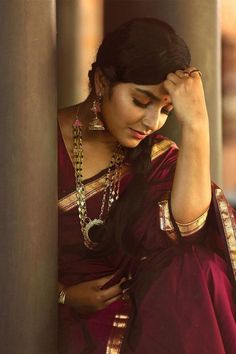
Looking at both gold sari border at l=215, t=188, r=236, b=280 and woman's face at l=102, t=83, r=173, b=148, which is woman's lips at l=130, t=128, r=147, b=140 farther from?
gold sari border at l=215, t=188, r=236, b=280

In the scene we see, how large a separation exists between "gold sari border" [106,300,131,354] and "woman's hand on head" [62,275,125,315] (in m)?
0.04

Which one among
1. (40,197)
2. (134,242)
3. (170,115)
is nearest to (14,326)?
(40,197)

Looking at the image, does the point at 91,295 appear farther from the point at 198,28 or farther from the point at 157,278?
the point at 198,28

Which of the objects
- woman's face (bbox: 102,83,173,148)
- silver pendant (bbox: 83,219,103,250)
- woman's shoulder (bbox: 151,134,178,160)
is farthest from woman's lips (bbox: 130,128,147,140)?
silver pendant (bbox: 83,219,103,250)

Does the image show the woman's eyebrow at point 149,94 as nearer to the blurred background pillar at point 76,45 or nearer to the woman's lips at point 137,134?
the woman's lips at point 137,134

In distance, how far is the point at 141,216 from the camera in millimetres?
1899

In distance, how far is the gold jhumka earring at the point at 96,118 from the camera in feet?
6.08

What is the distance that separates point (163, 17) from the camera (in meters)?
2.11

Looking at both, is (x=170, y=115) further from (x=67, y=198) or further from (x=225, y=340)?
(x=225, y=340)

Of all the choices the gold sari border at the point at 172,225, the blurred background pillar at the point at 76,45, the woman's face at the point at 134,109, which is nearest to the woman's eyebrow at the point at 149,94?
the woman's face at the point at 134,109

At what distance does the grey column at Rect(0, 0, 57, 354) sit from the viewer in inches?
63.1

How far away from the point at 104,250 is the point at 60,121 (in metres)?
0.31

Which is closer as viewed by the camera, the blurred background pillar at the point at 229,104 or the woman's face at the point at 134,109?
the woman's face at the point at 134,109

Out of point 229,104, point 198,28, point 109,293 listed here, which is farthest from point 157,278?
point 229,104
